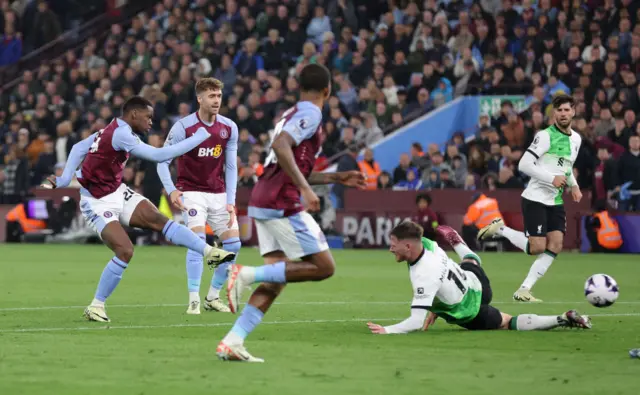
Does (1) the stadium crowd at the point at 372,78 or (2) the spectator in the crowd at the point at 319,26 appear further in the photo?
(2) the spectator in the crowd at the point at 319,26

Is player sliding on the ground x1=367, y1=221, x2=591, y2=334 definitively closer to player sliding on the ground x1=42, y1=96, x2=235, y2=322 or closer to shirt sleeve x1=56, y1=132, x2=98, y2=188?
player sliding on the ground x1=42, y1=96, x2=235, y2=322

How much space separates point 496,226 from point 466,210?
1111cm

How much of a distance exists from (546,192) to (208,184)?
4204mm

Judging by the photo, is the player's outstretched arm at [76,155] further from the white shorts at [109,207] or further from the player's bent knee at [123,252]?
the player's bent knee at [123,252]

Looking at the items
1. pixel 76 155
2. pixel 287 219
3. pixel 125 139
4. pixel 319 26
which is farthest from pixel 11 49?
pixel 287 219

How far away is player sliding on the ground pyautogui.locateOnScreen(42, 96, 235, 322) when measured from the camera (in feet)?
40.8

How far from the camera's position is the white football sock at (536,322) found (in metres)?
11.2

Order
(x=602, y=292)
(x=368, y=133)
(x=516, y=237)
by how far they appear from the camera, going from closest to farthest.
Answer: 1. (x=602, y=292)
2. (x=516, y=237)
3. (x=368, y=133)

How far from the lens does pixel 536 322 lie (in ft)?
37.0

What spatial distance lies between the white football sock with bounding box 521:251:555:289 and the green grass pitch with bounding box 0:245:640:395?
1.03ft

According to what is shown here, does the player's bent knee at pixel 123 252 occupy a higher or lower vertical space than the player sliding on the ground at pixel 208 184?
lower

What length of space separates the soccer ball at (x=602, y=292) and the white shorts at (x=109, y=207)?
4.52 metres

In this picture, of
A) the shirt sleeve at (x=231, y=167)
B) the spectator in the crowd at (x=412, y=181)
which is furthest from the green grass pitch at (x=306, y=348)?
the spectator in the crowd at (x=412, y=181)

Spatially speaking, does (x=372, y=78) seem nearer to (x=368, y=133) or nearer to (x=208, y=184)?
(x=368, y=133)
